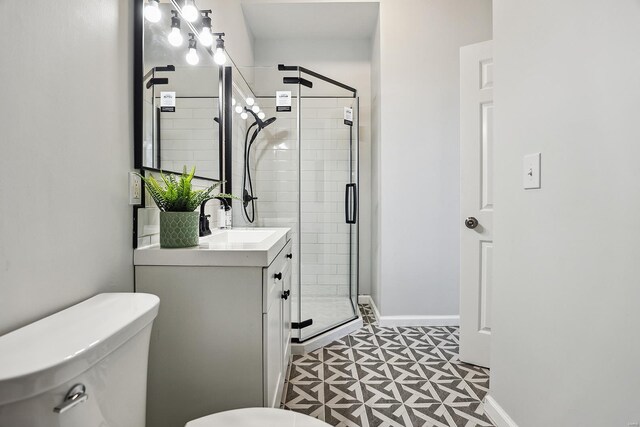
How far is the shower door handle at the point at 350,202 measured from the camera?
304cm

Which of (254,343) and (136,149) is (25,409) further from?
(136,149)

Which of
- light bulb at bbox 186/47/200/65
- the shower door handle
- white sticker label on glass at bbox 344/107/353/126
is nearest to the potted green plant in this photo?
light bulb at bbox 186/47/200/65

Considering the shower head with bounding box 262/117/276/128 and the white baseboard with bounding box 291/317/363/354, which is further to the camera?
the shower head with bounding box 262/117/276/128

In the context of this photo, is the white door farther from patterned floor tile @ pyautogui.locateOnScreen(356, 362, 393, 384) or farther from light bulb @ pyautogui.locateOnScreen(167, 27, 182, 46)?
light bulb @ pyautogui.locateOnScreen(167, 27, 182, 46)

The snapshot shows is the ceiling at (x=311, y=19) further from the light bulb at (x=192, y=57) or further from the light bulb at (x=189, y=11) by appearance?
the light bulb at (x=189, y=11)

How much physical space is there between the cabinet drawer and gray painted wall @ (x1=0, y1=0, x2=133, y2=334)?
47 cm

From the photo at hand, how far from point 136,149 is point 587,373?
65.3 inches

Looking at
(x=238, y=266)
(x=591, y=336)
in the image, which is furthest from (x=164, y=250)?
(x=591, y=336)

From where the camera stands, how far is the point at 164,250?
4.10 feet

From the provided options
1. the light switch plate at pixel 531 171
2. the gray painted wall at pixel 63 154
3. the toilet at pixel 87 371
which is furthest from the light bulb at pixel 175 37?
the light switch plate at pixel 531 171

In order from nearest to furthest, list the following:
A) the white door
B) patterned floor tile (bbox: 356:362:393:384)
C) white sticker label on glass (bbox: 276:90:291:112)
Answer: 1. patterned floor tile (bbox: 356:362:393:384)
2. the white door
3. white sticker label on glass (bbox: 276:90:291:112)

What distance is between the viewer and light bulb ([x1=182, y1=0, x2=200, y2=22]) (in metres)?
1.68

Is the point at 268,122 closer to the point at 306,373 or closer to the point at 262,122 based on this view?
the point at 262,122

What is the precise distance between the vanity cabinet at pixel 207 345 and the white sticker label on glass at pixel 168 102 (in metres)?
0.77
